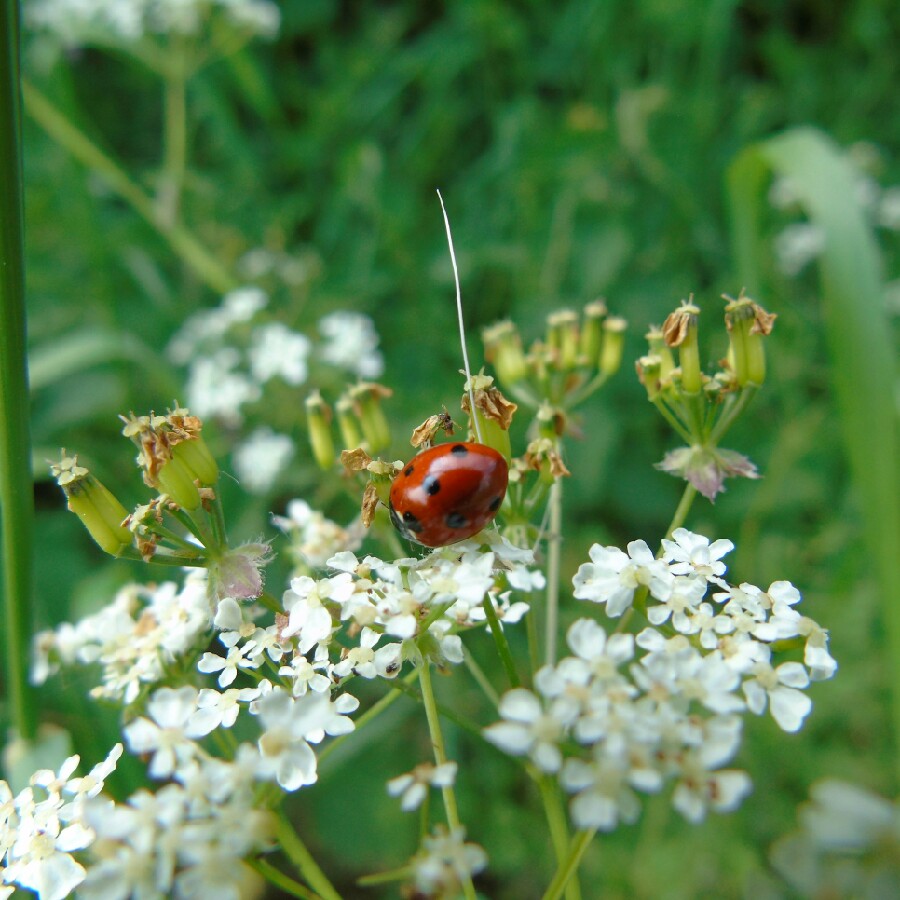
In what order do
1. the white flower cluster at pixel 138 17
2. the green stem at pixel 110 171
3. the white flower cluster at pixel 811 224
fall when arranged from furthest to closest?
the white flower cluster at pixel 811 224, the white flower cluster at pixel 138 17, the green stem at pixel 110 171

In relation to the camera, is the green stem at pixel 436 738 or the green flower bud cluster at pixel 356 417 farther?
the green flower bud cluster at pixel 356 417

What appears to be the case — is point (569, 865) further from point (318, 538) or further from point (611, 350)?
point (611, 350)

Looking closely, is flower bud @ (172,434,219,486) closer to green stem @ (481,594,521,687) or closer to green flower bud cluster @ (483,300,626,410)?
green stem @ (481,594,521,687)

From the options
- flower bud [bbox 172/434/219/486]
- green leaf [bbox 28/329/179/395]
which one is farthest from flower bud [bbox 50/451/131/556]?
green leaf [bbox 28/329/179/395]

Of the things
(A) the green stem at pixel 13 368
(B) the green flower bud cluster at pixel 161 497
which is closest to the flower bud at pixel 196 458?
(B) the green flower bud cluster at pixel 161 497

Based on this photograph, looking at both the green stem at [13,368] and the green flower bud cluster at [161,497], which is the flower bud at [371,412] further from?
the green stem at [13,368]

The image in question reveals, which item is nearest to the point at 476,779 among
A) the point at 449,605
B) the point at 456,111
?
the point at 449,605
